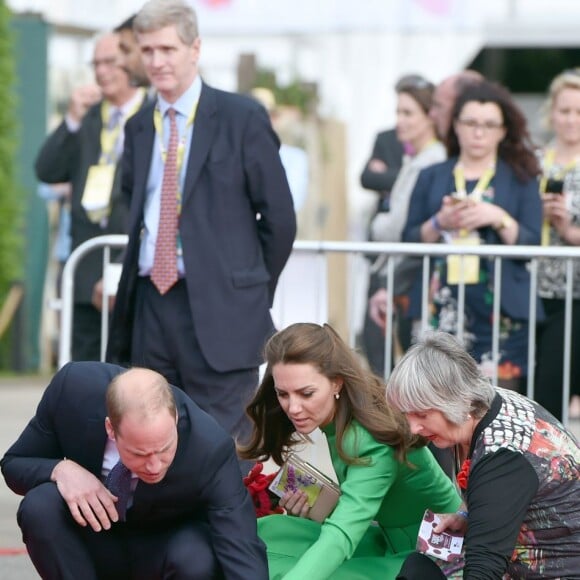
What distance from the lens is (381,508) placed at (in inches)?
179

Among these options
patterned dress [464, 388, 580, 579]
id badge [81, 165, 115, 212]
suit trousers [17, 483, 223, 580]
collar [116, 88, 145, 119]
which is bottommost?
suit trousers [17, 483, 223, 580]

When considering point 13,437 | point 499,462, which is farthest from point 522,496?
point 13,437

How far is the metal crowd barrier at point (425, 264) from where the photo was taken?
18.6 ft

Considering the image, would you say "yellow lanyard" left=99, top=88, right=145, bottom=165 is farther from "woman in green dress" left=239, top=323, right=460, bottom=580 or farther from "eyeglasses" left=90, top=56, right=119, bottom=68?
"woman in green dress" left=239, top=323, right=460, bottom=580

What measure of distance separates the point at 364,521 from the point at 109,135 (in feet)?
9.60

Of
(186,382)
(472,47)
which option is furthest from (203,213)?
(472,47)

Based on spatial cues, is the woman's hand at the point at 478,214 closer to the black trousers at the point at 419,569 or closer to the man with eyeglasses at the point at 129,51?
the man with eyeglasses at the point at 129,51

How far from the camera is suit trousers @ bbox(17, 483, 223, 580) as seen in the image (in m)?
4.15

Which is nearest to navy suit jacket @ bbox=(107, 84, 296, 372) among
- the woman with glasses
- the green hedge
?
the woman with glasses

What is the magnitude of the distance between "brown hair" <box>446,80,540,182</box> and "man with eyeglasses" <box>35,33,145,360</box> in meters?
1.50

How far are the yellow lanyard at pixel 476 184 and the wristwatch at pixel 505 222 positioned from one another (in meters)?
0.13

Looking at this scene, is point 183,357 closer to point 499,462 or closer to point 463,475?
point 463,475

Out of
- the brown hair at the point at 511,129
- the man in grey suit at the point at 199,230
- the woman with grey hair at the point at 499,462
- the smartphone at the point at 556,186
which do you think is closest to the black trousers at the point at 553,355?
the smartphone at the point at 556,186

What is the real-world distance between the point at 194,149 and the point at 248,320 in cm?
61
